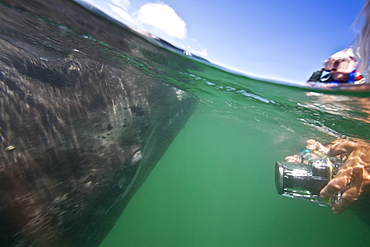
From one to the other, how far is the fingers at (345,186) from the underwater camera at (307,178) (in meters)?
0.14

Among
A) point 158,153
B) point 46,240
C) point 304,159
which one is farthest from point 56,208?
point 304,159

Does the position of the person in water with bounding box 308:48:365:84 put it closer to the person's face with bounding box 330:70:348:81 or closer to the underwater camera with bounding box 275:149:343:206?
the person's face with bounding box 330:70:348:81

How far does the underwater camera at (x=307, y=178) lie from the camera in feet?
11.8

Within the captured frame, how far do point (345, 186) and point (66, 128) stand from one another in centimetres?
503

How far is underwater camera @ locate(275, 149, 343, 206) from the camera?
3.60m

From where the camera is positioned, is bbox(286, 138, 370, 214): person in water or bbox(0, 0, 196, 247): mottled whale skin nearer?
bbox(0, 0, 196, 247): mottled whale skin

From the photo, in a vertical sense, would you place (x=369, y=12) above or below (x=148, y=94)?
above

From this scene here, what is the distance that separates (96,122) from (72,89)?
2.32ft

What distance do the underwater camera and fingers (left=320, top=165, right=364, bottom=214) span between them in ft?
0.45

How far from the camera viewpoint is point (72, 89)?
3295 millimetres

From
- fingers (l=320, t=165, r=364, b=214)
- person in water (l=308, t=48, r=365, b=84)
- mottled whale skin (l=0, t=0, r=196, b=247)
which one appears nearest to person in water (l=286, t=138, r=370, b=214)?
fingers (l=320, t=165, r=364, b=214)

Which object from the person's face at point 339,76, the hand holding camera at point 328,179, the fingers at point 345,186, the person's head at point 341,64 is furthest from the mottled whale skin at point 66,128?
the person's face at point 339,76

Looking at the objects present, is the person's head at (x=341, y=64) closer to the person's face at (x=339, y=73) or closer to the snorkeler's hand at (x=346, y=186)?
the person's face at (x=339, y=73)

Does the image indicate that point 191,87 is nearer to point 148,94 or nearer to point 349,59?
point 148,94
